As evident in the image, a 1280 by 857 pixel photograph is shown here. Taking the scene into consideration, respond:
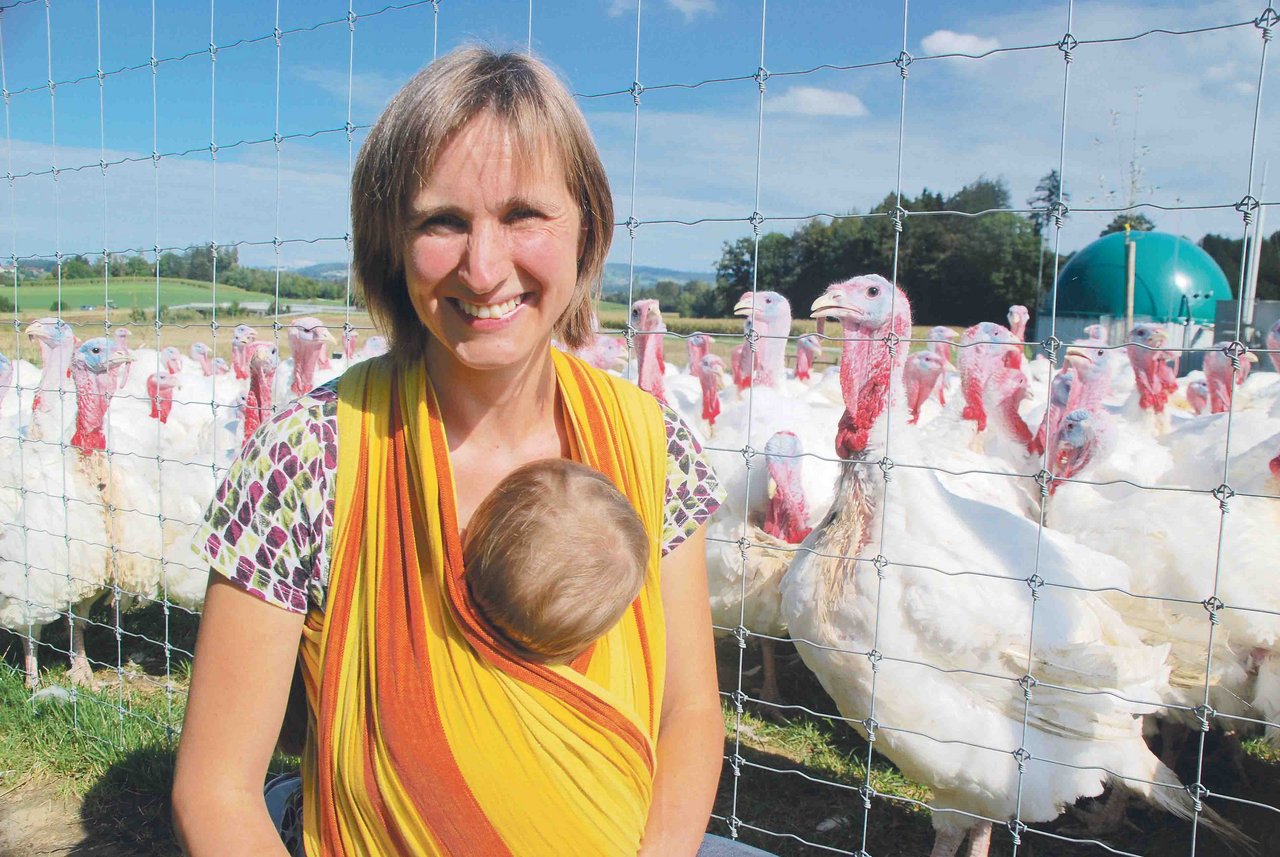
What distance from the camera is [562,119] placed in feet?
4.20

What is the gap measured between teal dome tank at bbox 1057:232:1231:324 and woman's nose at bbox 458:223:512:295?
10.5m

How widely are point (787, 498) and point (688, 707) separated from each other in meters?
2.82

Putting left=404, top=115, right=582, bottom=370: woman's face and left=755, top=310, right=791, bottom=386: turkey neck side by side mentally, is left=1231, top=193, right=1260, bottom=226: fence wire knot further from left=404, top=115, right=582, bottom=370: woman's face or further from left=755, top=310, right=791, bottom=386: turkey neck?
left=755, top=310, right=791, bottom=386: turkey neck

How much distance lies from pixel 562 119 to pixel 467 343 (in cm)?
32

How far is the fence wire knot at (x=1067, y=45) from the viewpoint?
6.15 ft

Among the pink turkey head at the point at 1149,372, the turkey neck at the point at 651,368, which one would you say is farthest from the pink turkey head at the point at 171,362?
the pink turkey head at the point at 1149,372

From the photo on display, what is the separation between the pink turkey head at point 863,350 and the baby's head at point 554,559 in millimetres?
1794

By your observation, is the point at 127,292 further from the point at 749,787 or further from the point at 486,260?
the point at 486,260

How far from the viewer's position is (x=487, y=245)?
1.25 meters

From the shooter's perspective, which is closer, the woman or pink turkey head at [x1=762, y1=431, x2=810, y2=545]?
the woman

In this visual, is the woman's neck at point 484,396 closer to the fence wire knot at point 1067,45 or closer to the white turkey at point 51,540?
the fence wire knot at point 1067,45

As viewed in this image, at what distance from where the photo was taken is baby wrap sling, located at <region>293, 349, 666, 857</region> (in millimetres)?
1265

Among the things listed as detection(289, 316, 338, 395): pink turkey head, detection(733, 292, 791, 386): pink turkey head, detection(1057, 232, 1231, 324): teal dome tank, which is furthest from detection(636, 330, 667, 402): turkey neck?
detection(1057, 232, 1231, 324): teal dome tank

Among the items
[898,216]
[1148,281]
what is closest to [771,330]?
[898,216]
